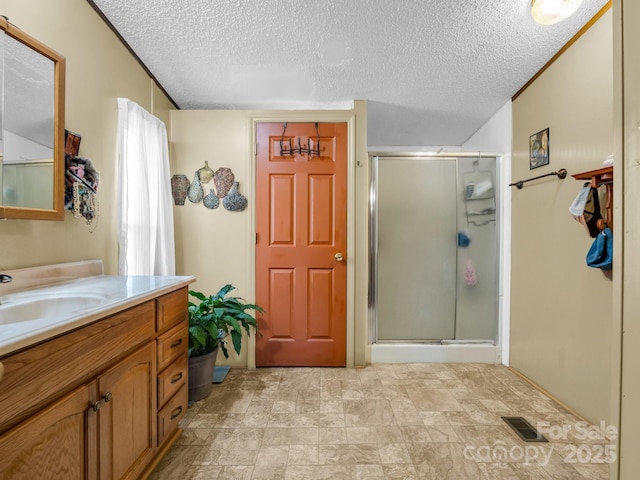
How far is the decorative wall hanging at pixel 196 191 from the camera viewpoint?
7.81 feet

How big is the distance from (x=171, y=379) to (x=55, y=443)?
61cm

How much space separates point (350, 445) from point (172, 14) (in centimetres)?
244

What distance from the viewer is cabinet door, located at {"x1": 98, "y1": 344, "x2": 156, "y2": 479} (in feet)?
3.08

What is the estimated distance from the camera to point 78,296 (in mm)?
1087

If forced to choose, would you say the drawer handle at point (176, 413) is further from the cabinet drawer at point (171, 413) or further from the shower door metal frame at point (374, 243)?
the shower door metal frame at point (374, 243)

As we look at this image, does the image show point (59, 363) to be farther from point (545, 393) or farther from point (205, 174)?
point (545, 393)

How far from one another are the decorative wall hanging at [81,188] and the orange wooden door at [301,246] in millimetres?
1117

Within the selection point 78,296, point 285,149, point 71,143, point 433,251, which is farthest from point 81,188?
point 433,251

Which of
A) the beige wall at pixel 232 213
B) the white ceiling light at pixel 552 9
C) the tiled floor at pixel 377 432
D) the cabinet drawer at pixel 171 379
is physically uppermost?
the white ceiling light at pixel 552 9

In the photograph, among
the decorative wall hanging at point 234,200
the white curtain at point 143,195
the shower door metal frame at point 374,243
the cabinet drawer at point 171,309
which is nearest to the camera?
the cabinet drawer at point 171,309

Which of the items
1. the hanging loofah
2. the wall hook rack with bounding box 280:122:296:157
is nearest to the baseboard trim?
the hanging loofah

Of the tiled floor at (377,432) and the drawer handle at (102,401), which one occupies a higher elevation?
the drawer handle at (102,401)

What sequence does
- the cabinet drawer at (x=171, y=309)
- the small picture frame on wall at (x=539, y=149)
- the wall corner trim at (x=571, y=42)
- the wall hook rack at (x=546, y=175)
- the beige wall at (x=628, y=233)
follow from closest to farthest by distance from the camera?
the beige wall at (x=628, y=233)
the cabinet drawer at (x=171, y=309)
the wall corner trim at (x=571, y=42)
the wall hook rack at (x=546, y=175)
the small picture frame on wall at (x=539, y=149)

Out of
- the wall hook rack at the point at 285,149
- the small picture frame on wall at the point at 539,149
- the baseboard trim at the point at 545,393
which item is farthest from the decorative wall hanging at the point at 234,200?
the baseboard trim at the point at 545,393
